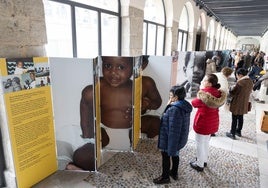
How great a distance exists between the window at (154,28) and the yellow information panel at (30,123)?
414 cm

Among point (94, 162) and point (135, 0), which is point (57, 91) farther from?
point (135, 0)

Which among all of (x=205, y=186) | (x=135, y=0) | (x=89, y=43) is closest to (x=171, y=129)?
(x=205, y=186)

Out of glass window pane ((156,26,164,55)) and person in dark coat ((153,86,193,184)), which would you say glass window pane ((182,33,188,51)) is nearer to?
glass window pane ((156,26,164,55))

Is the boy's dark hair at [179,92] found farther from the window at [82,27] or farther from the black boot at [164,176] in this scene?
the window at [82,27]

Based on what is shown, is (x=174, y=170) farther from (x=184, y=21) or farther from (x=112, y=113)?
(x=184, y=21)

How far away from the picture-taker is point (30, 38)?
2430mm

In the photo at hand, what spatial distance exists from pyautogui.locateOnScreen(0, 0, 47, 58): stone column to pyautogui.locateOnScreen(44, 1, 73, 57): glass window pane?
607 millimetres

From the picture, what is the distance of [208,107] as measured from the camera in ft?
8.72

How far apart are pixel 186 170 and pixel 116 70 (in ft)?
6.06

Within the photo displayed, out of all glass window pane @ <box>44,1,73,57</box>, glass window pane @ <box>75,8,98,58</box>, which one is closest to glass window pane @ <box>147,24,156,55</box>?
glass window pane @ <box>75,8,98,58</box>

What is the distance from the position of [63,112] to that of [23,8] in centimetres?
136

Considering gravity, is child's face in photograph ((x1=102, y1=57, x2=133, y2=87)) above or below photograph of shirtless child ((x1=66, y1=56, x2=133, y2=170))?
above

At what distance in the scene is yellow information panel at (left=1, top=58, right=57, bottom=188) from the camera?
2.22 meters

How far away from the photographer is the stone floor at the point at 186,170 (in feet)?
8.79
